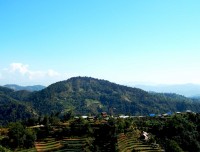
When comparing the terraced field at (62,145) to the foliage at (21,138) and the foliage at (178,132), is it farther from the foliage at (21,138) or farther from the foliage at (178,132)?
the foliage at (178,132)

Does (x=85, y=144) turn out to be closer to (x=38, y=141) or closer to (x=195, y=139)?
(x=38, y=141)

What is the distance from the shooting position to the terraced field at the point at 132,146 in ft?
279

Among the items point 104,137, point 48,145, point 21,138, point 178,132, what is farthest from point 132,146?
point 21,138

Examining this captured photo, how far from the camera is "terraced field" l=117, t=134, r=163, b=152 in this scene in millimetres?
85000

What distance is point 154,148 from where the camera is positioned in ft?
292

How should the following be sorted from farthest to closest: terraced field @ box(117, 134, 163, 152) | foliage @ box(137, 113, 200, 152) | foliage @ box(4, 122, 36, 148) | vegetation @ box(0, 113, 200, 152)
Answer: foliage @ box(137, 113, 200, 152) < foliage @ box(4, 122, 36, 148) < vegetation @ box(0, 113, 200, 152) < terraced field @ box(117, 134, 163, 152)

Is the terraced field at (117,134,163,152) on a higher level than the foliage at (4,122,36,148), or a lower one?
lower

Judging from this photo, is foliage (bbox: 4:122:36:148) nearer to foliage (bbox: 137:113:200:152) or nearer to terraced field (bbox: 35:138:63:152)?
terraced field (bbox: 35:138:63:152)

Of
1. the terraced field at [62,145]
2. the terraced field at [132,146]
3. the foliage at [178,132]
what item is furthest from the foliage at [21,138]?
the foliage at [178,132]

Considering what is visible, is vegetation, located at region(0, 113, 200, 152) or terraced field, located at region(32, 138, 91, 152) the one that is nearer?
terraced field, located at region(32, 138, 91, 152)

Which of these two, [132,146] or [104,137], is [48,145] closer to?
[104,137]

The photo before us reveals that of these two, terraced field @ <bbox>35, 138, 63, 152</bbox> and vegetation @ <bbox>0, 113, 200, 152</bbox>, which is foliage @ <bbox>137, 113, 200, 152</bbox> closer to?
vegetation @ <bbox>0, 113, 200, 152</bbox>

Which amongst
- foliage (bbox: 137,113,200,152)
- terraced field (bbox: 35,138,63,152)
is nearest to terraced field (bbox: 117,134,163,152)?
foliage (bbox: 137,113,200,152)

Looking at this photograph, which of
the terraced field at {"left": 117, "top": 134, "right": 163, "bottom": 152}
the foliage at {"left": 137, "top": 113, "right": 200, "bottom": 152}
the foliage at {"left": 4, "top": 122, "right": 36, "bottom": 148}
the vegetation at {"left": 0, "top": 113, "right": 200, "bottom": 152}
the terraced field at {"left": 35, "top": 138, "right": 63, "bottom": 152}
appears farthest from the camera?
the foliage at {"left": 137, "top": 113, "right": 200, "bottom": 152}
